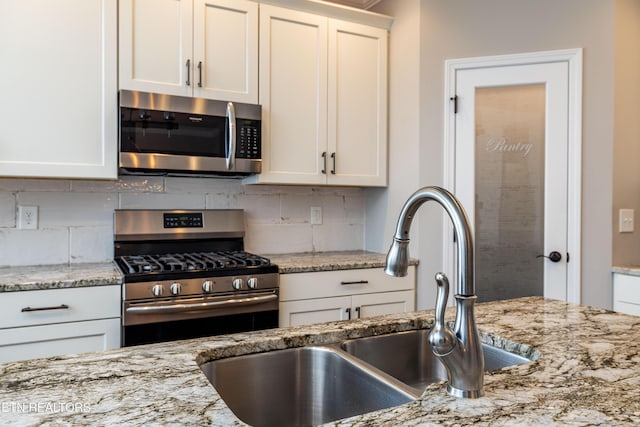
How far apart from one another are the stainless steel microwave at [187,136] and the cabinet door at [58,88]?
0.34 feet

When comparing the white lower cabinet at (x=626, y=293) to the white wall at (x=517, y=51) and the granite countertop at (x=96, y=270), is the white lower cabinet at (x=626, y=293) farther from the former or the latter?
the granite countertop at (x=96, y=270)

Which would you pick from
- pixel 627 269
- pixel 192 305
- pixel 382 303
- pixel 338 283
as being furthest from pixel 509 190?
pixel 192 305

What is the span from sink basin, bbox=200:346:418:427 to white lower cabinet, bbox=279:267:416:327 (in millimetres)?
1302

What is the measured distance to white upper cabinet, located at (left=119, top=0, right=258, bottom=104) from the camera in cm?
237

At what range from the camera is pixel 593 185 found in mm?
2654

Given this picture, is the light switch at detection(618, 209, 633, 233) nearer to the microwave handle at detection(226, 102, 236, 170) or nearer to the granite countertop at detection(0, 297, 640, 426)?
the granite countertop at detection(0, 297, 640, 426)

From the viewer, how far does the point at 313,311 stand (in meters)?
2.56

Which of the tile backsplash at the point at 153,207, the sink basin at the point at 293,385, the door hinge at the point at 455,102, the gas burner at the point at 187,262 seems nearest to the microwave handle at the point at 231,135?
the tile backsplash at the point at 153,207

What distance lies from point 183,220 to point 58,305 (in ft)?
2.98

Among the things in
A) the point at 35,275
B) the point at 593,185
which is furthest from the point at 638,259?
the point at 35,275

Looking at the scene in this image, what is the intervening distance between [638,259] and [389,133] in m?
1.67

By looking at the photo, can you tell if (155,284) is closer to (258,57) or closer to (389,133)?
(258,57)

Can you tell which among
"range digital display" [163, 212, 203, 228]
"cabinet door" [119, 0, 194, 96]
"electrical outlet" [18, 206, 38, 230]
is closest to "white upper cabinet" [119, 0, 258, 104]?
"cabinet door" [119, 0, 194, 96]

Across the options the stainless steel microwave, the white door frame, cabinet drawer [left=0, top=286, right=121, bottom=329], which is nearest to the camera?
cabinet drawer [left=0, top=286, right=121, bottom=329]
